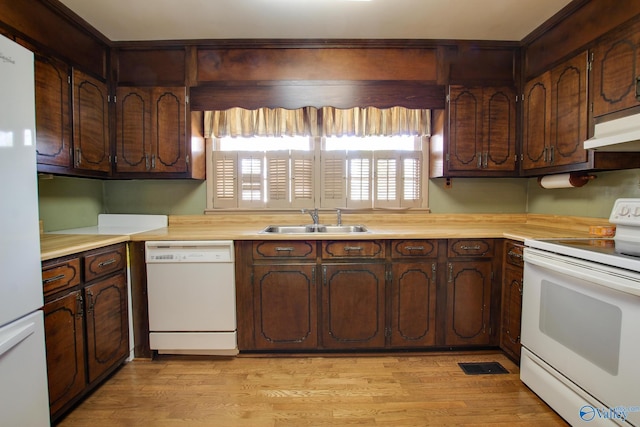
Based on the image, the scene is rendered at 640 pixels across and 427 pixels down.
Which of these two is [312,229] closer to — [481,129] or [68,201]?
[481,129]

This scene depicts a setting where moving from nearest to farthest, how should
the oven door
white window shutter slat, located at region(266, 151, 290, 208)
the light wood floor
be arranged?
the oven door < the light wood floor < white window shutter slat, located at region(266, 151, 290, 208)

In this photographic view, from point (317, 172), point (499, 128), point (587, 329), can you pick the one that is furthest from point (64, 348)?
point (499, 128)

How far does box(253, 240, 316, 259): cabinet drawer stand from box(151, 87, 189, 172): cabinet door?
96 cm

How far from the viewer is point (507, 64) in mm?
2459

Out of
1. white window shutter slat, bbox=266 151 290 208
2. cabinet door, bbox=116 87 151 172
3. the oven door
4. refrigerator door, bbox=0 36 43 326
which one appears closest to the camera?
refrigerator door, bbox=0 36 43 326

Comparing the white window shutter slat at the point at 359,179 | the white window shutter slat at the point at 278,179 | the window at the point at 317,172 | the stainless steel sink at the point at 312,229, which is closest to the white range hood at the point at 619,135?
the window at the point at 317,172

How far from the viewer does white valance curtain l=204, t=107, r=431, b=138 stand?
2648 millimetres

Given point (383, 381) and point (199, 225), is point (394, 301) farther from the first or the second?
point (199, 225)

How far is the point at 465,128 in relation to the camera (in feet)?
8.04

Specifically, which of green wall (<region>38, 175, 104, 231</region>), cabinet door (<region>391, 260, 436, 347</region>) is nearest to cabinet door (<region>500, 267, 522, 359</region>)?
cabinet door (<region>391, 260, 436, 347</region>)

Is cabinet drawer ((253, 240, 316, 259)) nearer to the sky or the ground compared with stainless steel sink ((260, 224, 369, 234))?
nearer to the ground

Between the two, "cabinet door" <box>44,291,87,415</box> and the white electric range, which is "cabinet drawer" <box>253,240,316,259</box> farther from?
the white electric range

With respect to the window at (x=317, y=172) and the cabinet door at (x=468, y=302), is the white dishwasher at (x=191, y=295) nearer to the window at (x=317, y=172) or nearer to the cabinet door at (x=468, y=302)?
the window at (x=317, y=172)

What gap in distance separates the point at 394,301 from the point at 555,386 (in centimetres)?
96
